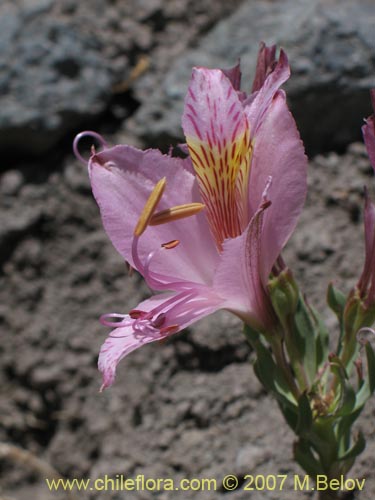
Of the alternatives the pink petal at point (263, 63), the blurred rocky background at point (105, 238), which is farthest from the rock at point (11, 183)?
the pink petal at point (263, 63)

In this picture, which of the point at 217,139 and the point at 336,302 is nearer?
the point at 217,139

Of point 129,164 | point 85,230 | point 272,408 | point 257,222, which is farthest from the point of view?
point 85,230

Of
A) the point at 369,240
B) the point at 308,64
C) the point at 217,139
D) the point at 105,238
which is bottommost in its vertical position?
the point at 105,238

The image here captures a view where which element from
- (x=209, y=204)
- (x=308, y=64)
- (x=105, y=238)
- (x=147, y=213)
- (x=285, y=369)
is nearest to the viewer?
(x=147, y=213)

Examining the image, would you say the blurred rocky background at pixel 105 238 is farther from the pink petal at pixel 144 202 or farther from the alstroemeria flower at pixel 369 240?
the pink petal at pixel 144 202

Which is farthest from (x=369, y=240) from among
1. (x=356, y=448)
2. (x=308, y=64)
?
(x=308, y=64)

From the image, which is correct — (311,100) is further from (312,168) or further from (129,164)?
(129,164)

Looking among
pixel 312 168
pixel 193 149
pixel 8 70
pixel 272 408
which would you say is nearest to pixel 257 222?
pixel 193 149

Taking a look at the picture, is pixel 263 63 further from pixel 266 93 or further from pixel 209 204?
pixel 209 204
